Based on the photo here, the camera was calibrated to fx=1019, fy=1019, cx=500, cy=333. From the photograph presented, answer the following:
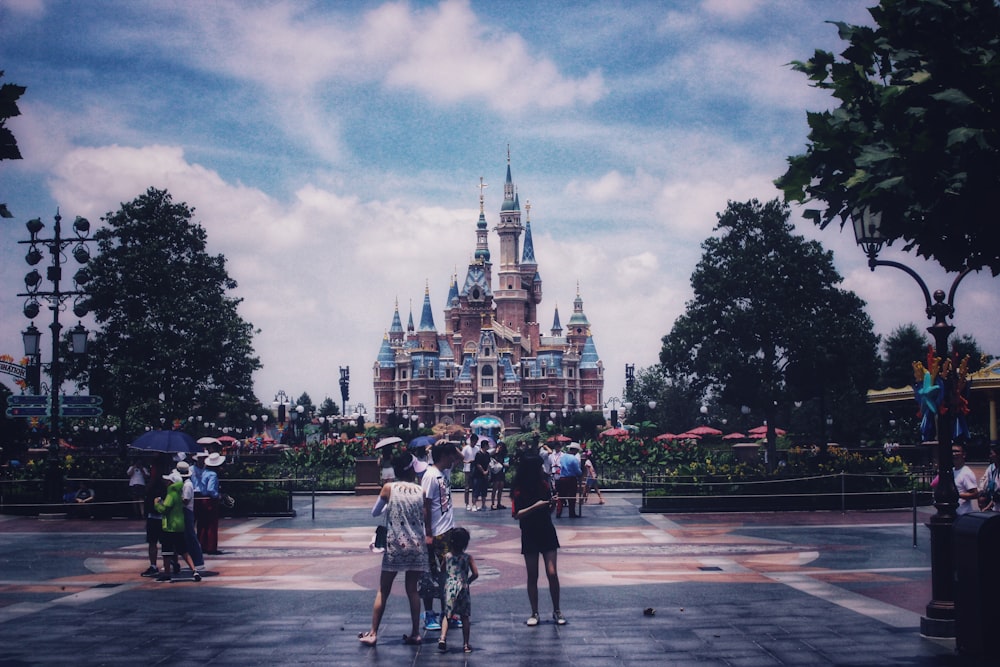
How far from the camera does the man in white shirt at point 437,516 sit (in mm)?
10203

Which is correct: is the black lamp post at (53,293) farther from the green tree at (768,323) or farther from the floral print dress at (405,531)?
the green tree at (768,323)

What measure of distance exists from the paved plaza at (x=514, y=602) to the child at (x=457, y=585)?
0.25 meters

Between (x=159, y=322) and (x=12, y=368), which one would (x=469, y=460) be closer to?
(x=12, y=368)

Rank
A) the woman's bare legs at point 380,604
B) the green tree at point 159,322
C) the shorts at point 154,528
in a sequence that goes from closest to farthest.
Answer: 1. the woman's bare legs at point 380,604
2. the shorts at point 154,528
3. the green tree at point 159,322

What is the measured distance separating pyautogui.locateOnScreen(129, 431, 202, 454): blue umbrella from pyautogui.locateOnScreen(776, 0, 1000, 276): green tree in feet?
36.5

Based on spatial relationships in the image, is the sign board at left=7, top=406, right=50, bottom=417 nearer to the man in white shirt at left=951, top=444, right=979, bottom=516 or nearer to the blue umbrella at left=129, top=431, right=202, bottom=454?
the blue umbrella at left=129, top=431, right=202, bottom=454

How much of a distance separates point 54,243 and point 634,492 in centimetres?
1943

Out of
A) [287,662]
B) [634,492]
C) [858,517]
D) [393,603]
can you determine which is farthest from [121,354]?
[287,662]

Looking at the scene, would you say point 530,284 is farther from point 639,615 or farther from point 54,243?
point 639,615

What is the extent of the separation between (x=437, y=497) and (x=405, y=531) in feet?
1.58

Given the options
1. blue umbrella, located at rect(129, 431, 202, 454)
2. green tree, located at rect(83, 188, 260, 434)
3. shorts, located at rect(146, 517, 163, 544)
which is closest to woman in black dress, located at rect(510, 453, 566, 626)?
shorts, located at rect(146, 517, 163, 544)

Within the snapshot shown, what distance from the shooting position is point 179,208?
155 feet

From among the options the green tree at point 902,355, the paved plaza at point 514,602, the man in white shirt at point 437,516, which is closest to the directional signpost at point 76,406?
the paved plaza at point 514,602

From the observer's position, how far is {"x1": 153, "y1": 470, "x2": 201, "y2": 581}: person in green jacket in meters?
14.4
